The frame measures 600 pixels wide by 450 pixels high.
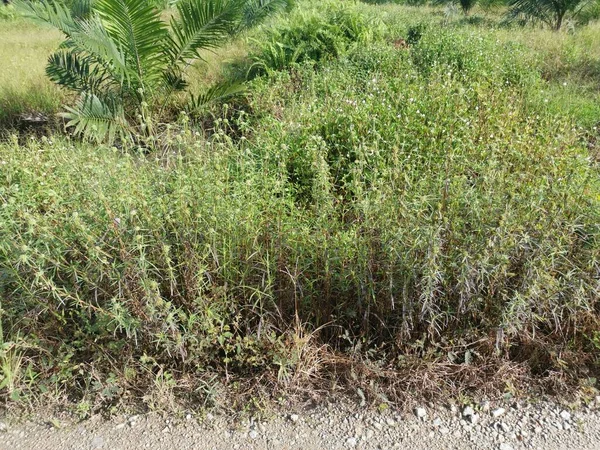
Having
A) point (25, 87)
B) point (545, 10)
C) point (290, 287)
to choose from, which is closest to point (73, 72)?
point (25, 87)

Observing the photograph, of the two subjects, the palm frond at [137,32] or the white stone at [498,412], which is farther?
the palm frond at [137,32]

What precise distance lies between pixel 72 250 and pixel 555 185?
2.54 m

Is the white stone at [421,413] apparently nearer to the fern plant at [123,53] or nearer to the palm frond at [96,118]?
the fern plant at [123,53]

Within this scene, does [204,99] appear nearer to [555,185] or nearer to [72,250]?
[72,250]

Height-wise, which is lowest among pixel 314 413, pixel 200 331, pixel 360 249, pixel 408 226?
pixel 314 413

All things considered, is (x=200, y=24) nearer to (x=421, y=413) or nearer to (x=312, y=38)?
(x=312, y=38)

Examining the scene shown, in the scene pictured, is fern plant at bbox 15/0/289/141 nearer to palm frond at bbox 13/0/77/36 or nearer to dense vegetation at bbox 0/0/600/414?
palm frond at bbox 13/0/77/36

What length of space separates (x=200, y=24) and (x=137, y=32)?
27.9 inches

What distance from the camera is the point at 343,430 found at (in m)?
2.35

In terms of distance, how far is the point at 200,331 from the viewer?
2.57 m

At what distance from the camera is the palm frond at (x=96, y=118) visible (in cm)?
512

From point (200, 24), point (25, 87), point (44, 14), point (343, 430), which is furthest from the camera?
point (25, 87)

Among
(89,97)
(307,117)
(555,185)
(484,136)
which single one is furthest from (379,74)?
(555,185)

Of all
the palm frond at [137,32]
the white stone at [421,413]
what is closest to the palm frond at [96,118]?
the palm frond at [137,32]
